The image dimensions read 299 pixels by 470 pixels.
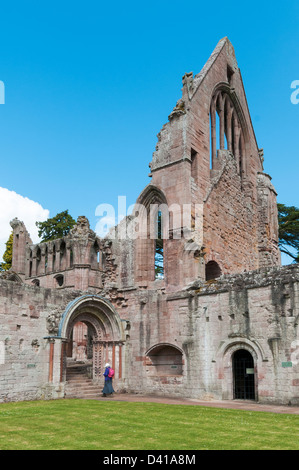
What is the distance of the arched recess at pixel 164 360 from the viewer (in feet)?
58.1

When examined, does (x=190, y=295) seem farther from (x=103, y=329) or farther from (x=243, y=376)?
(x=103, y=329)

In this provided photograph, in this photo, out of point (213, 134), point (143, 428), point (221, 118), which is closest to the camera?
point (143, 428)

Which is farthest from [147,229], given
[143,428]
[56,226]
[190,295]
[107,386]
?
[56,226]

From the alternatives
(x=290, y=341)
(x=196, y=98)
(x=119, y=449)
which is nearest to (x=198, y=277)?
(x=290, y=341)

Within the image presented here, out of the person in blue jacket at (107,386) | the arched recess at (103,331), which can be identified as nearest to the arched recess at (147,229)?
the arched recess at (103,331)

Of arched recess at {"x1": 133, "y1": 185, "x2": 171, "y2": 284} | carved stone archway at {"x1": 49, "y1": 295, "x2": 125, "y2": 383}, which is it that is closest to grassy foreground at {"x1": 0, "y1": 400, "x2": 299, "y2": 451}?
carved stone archway at {"x1": 49, "y1": 295, "x2": 125, "y2": 383}

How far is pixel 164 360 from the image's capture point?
18.2 m

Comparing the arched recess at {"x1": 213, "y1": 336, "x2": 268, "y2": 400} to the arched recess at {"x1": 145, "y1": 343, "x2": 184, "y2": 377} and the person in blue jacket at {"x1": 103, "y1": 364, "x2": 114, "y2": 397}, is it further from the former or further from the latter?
the person in blue jacket at {"x1": 103, "y1": 364, "x2": 114, "y2": 397}

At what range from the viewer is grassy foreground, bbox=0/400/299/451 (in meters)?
7.53

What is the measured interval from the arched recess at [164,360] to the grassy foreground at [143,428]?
4.56m

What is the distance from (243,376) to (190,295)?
10.8ft

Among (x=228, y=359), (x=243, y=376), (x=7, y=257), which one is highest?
(x=7, y=257)

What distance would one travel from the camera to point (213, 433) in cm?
854

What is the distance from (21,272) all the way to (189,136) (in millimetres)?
23232
